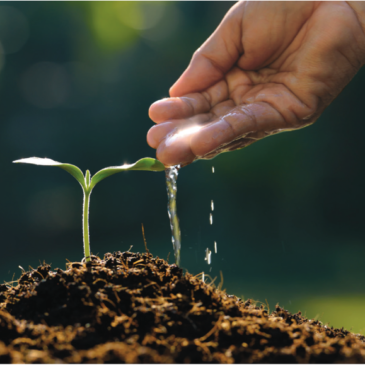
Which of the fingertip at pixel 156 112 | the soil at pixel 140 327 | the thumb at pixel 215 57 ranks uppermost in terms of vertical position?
the thumb at pixel 215 57

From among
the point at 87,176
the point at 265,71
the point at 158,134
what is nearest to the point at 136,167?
the point at 87,176

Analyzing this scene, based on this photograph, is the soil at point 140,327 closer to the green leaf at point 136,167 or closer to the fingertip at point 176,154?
the green leaf at point 136,167

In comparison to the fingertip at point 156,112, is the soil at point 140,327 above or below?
below

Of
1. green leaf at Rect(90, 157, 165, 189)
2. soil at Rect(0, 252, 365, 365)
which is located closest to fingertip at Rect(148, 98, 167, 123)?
green leaf at Rect(90, 157, 165, 189)

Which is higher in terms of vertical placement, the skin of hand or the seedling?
the skin of hand

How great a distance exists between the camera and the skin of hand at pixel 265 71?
4.58 ft

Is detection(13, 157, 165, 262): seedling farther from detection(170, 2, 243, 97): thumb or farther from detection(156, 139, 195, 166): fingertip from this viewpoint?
detection(170, 2, 243, 97): thumb

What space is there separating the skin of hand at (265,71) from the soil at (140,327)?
58 cm

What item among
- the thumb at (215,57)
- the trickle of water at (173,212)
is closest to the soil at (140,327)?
the trickle of water at (173,212)

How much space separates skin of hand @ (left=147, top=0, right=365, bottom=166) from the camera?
1395 mm

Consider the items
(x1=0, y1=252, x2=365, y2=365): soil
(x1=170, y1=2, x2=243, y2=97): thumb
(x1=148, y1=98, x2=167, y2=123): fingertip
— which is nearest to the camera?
(x1=0, y1=252, x2=365, y2=365): soil

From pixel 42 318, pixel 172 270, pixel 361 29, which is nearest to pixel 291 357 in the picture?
pixel 172 270

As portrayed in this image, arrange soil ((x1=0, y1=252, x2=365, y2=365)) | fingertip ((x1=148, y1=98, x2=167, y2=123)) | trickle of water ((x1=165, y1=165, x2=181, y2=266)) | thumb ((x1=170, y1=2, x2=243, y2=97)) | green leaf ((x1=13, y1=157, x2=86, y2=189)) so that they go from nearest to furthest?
soil ((x1=0, y1=252, x2=365, y2=365))
green leaf ((x1=13, y1=157, x2=86, y2=189))
trickle of water ((x1=165, y1=165, x2=181, y2=266))
fingertip ((x1=148, y1=98, x2=167, y2=123))
thumb ((x1=170, y1=2, x2=243, y2=97))

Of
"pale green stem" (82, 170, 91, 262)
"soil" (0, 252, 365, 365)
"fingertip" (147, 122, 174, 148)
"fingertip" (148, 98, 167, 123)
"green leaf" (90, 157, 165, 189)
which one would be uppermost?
"fingertip" (148, 98, 167, 123)
